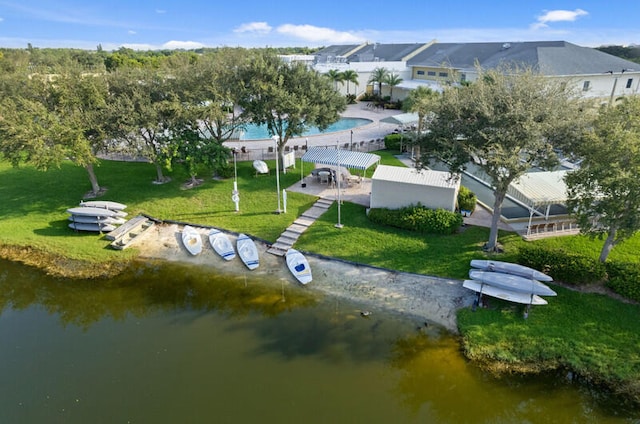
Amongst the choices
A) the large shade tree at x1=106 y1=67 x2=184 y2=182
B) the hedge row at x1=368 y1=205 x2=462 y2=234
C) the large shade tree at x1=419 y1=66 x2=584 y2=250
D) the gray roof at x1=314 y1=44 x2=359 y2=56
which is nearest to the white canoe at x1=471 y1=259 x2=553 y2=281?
the large shade tree at x1=419 y1=66 x2=584 y2=250

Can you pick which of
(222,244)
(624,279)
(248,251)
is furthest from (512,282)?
(222,244)

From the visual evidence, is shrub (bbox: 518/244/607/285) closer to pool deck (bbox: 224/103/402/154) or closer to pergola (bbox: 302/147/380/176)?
pergola (bbox: 302/147/380/176)

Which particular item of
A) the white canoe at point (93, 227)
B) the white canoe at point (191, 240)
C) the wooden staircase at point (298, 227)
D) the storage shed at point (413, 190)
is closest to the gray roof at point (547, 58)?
the storage shed at point (413, 190)

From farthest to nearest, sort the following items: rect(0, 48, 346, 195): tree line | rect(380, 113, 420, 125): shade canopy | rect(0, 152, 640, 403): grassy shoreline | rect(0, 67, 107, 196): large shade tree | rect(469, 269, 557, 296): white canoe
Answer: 1. rect(380, 113, 420, 125): shade canopy
2. rect(0, 48, 346, 195): tree line
3. rect(0, 67, 107, 196): large shade tree
4. rect(469, 269, 557, 296): white canoe
5. rect(0, 152, 640, 403): grassy shoreline

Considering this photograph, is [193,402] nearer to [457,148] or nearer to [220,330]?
[220,330]

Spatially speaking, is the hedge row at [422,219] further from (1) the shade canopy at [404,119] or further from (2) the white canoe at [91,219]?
(1) the shade canopy at [404,119]

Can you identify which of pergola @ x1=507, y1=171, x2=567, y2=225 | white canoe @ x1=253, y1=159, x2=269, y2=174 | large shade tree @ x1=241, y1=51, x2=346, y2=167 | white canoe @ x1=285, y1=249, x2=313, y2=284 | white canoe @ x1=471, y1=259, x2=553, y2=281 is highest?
large shade tree @ x1=241, y1=51, x2=346, y2=167
